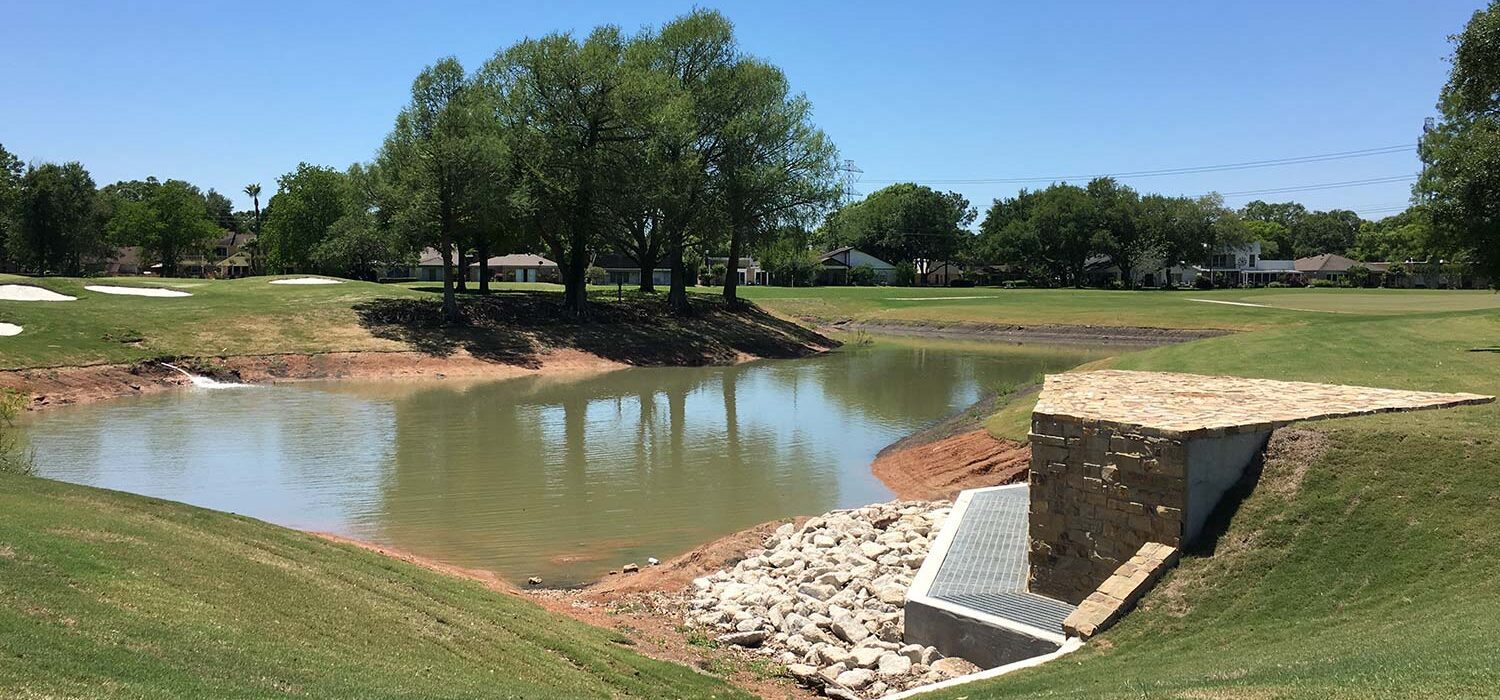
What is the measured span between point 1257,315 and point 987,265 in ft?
244

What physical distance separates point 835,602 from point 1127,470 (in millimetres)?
3824

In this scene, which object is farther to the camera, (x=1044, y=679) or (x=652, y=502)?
(x=652, y=502)

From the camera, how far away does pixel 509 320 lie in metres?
47.3

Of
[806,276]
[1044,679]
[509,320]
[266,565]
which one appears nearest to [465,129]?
[509,320]

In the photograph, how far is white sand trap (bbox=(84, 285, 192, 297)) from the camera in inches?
1709

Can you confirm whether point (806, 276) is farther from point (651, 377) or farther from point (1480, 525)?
point (1480, 525)

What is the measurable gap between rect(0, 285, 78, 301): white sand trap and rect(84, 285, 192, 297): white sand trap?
236 centimetres

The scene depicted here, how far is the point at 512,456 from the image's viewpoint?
73.9ft

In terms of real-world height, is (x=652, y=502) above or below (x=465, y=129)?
below

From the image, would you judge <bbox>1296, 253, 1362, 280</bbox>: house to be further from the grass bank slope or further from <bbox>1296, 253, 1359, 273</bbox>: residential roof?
the grass bank slope

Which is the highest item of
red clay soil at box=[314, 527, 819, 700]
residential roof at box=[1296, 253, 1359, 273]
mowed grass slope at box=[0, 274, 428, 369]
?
residential roof at box=[1296, 253, 1359, 273]

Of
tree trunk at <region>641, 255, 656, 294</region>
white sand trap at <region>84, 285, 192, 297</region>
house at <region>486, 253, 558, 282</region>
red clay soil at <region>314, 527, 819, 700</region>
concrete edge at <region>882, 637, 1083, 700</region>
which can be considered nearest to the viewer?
concrete edge at <region>882, 637, 1083, 700</region>

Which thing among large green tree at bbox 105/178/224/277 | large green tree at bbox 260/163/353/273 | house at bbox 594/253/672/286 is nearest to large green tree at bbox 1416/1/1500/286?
large green tree at bbox 260/163/353/273

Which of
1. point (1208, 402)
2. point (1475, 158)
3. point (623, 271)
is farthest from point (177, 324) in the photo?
point (623, 271)
